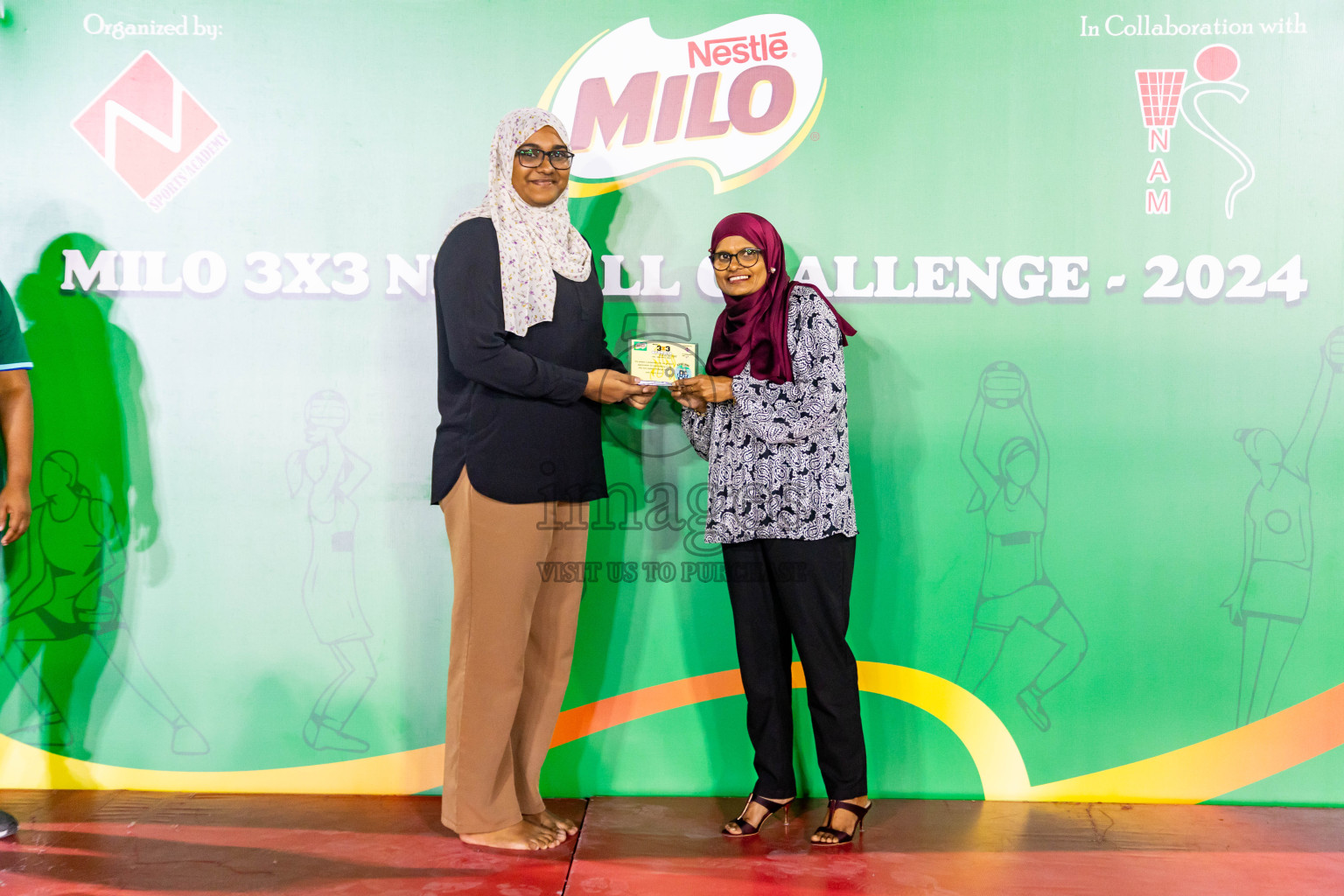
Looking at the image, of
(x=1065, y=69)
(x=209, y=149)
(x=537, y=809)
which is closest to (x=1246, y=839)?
(x=537, y=809)

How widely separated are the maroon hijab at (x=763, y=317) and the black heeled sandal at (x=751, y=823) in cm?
125

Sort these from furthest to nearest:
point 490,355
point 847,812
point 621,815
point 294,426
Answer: point 294,426 < point 621,815 < point 847,812 < point 490,355

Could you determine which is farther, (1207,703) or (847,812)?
(1207,703)

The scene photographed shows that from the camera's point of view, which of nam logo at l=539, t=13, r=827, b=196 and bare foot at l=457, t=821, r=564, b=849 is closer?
bare foot at l=457, t=821, r=564, b=849

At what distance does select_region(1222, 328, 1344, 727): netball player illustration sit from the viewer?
9.57ft

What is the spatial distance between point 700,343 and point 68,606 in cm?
225

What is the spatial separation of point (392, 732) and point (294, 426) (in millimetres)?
1058

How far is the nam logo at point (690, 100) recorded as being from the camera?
291 centimetres

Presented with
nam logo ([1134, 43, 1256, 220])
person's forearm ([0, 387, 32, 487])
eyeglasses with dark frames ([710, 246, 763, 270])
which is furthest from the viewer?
nam logo ([1134, 43, 1256, 220])

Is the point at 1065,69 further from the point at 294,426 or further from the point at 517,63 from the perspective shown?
the point at 294,426

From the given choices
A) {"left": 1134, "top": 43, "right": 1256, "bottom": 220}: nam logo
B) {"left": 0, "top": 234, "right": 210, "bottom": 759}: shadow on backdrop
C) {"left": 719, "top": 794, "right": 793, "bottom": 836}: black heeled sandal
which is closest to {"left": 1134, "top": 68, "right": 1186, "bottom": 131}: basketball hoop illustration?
{"left": 1134, "top": 43, "right": 1256, "bottom": 220}: nam logo

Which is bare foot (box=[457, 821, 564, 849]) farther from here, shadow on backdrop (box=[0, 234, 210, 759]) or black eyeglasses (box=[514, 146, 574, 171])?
black eyeglasses (box=[514, 146, 574, 171])

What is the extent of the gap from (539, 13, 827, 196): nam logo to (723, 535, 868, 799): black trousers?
122 cm

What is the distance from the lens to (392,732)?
2980 millimetres
